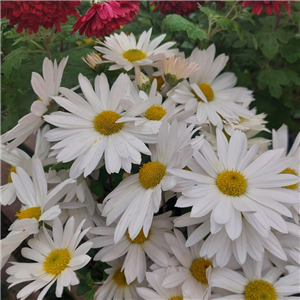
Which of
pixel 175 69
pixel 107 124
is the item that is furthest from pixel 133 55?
pixel 107 124

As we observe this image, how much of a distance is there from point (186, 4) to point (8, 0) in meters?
0.49

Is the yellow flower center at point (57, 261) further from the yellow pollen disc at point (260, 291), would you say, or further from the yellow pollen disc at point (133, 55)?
the yellow pollen disc at point (133, 55)

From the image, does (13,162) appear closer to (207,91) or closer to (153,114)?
(153,114)

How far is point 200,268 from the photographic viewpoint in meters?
0.58

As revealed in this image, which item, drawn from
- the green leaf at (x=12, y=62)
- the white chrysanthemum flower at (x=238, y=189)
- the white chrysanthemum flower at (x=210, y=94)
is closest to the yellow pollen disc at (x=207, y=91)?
the white chrysanthemum flower at (x=210, y=94)

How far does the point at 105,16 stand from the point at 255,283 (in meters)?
0.56

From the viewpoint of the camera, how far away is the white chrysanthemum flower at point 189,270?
552 millimetres

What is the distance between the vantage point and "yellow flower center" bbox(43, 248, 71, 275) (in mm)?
538

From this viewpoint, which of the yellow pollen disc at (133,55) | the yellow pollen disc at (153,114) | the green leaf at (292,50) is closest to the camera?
the yellow pollen disc at (153,114)

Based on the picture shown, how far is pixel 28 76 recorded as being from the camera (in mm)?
786

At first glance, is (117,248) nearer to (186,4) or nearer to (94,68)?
(94,68)

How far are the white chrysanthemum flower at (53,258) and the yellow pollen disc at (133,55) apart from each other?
1.26 feet

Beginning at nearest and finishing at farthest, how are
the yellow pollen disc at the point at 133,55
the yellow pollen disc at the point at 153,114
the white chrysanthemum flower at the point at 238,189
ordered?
the white chrysanthemum flower at the point at 238,189, the yellow pollen disc at the point at 153,114, the yellow pollen disc at the point at 133,55

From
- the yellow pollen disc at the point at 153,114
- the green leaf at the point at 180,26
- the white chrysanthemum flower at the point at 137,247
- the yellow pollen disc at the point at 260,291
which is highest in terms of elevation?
the green leaf at the point at 180,26
